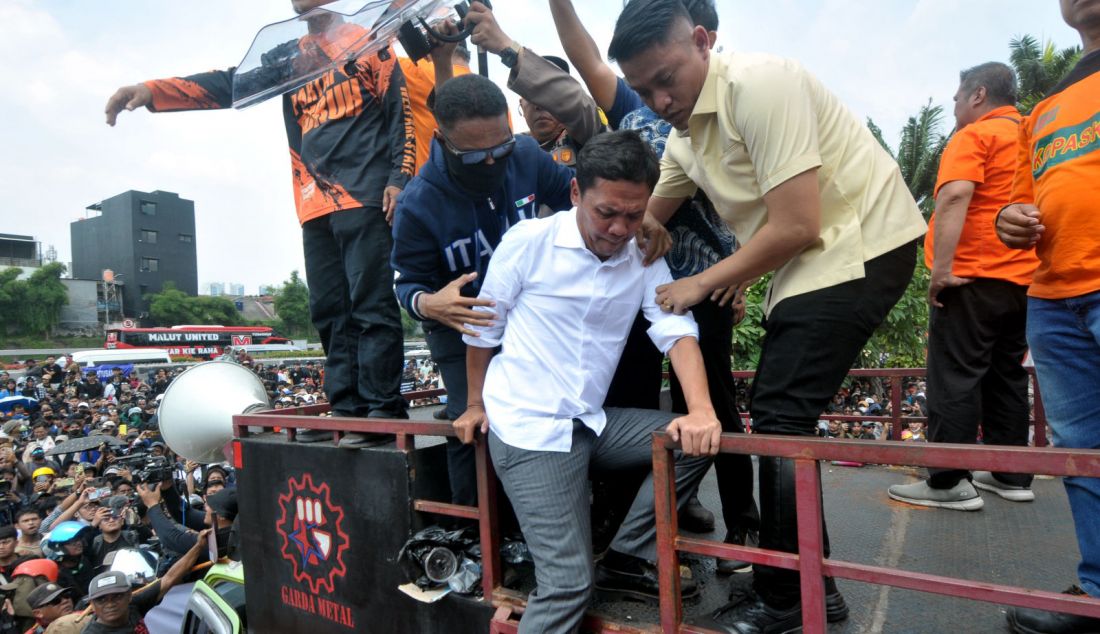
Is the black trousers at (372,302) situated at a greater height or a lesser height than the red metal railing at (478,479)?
greater

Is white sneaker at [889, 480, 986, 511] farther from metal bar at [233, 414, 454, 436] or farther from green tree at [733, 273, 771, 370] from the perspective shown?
green tree at [733, 273, 771, 370]

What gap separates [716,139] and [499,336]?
→ 0.92 metres

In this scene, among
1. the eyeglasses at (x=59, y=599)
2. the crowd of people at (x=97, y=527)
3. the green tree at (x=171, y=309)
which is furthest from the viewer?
the green tree at (x=171, y=309)

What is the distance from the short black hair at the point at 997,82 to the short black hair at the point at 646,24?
6.58 ft

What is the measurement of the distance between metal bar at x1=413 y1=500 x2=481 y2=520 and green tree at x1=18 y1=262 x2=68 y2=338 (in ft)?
188

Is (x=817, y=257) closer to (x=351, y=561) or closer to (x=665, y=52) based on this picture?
(x=665, y=52)

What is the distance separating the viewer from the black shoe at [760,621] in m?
1.83

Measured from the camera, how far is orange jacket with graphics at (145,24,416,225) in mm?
3180

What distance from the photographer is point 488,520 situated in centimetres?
221

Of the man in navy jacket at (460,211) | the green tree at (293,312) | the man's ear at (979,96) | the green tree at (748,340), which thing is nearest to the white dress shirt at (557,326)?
the man in navy jacket at (460,211)

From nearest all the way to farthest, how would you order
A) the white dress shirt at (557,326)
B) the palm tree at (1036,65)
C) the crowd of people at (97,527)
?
the white dress shirt at (557,326)
the crowd of people at (97,527)
the palm tree at (1036,65)

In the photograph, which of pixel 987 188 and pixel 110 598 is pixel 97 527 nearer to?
pixel 110 598

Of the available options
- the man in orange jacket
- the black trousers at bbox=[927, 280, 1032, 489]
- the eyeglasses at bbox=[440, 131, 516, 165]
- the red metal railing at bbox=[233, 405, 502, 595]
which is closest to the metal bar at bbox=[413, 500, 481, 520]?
the red metal railing at bbox=[233, 405, 502, 595]

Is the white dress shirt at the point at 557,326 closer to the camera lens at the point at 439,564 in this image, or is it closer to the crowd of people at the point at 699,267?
the crowd of people at the point at 699,267
